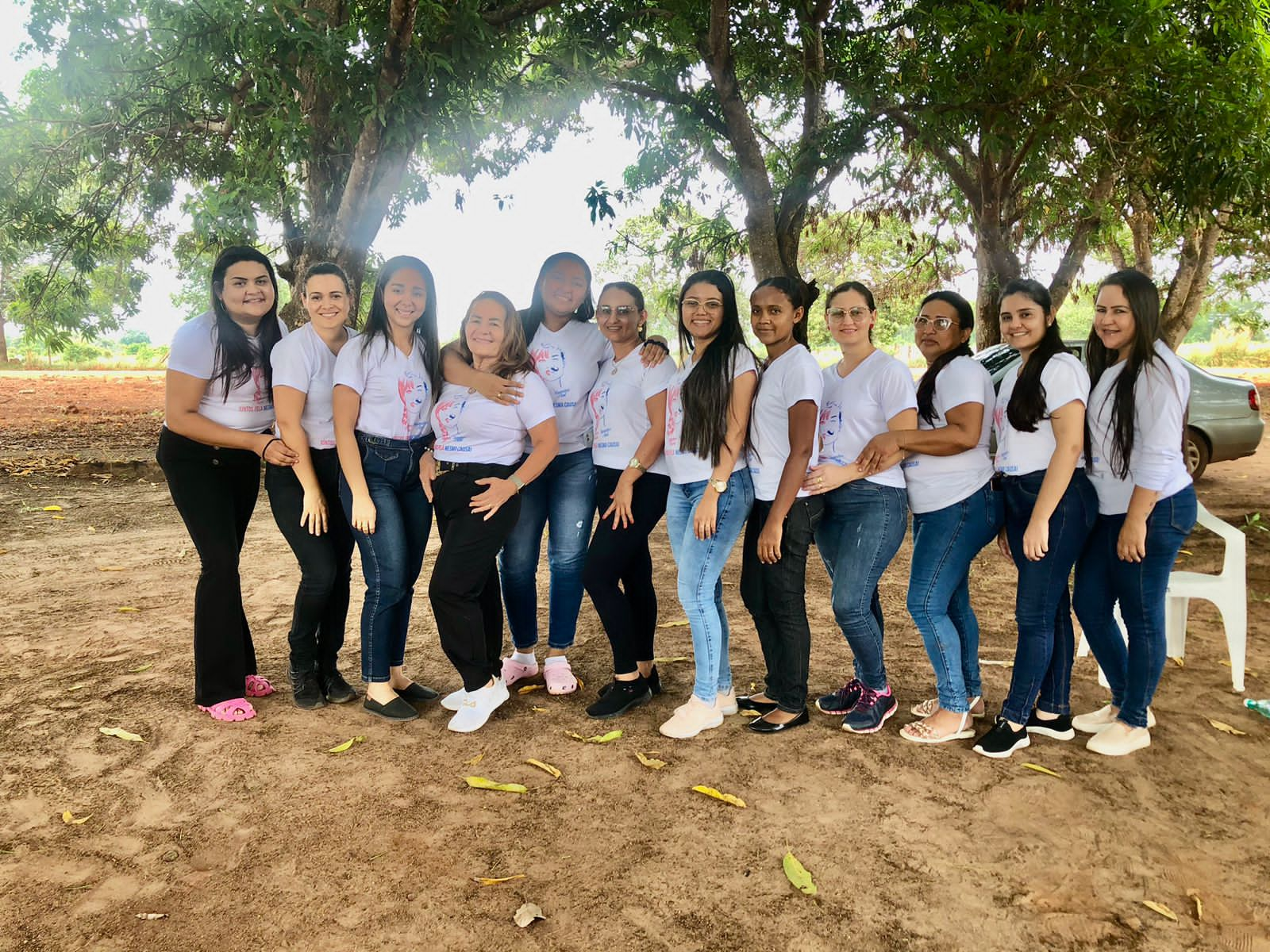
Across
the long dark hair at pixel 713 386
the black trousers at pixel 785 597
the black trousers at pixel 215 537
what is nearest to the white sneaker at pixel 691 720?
the black trousers at pixel 785 597

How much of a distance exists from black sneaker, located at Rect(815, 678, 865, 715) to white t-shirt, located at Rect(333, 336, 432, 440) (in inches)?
80.6

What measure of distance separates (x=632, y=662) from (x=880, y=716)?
1.02 meters

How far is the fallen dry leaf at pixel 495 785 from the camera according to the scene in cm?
314

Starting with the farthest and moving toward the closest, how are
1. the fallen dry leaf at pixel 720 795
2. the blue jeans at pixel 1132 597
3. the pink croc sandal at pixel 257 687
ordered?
1. the pink croc sandal at pixel 257 687
2. the blue jeans at pixel 1132 597
3. the fallen dry leaf at pixel 720 795

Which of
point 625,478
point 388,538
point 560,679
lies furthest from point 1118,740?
point 388,538

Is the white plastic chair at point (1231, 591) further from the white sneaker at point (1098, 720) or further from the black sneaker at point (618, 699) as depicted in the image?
the black sneaker at point (618, 699)

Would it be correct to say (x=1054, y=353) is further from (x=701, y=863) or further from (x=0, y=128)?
(x=0, y=128)

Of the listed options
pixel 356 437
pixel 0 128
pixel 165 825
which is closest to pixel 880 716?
pixel 356 437

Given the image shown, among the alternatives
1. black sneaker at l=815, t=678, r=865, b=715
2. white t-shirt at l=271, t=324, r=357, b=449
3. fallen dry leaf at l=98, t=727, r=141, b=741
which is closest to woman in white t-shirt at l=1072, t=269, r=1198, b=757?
black sneaker at l=815, t=678, r=865, b=715

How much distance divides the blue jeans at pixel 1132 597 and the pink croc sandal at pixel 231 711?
3.26 metres

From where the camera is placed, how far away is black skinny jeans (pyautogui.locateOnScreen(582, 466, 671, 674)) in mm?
3629

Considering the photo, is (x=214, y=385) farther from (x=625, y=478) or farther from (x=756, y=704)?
(x=756, y=704)

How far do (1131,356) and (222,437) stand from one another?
11.0 ft

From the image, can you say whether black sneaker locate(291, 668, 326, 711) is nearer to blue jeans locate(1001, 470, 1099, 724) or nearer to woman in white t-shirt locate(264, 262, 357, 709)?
woman in white t-shirt locate(264, 262, 357, 709)
